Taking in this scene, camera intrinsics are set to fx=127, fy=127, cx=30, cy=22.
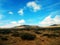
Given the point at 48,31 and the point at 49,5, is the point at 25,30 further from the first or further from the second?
the point at 49,5

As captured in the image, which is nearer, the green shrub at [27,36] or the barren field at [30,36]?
the barren field at [30,36]

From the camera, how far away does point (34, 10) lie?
8633 mm

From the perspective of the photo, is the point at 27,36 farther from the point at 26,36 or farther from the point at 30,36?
the point at 30,36

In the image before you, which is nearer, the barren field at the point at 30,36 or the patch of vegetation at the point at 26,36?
the barren field at the point at 30,36

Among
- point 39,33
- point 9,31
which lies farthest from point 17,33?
point 39,33

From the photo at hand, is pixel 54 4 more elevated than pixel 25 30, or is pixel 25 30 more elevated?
pixel 54 4

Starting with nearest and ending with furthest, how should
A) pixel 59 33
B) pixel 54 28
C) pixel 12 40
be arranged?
pixel 12 40, pixel 59 33, pixel 54 28

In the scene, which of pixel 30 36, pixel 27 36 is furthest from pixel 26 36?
pixel 30 36

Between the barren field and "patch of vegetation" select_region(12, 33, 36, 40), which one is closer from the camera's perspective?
the barren field

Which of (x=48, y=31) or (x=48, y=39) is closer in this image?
(x=48, y=39)

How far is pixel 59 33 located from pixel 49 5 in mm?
2071

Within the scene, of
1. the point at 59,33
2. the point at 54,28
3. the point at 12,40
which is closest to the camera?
the point at 12,40

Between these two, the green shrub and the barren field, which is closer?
the barren field

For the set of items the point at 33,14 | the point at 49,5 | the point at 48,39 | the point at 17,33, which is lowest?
the point at 48,39
